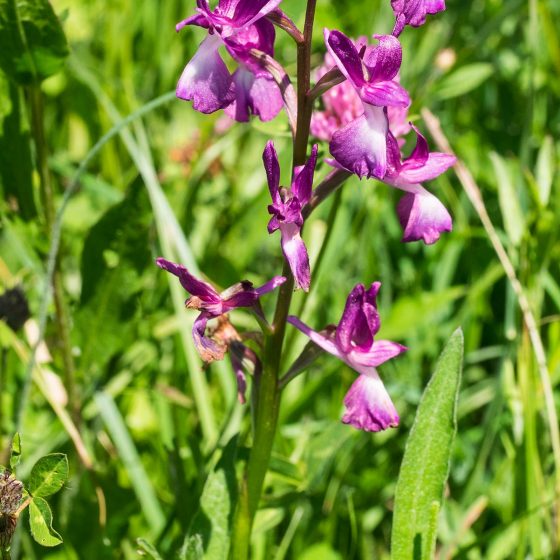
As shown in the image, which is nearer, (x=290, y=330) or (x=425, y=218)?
(x=425, y=218)

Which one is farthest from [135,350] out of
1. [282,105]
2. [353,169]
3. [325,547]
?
[353,169]

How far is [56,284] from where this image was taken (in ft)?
6.62

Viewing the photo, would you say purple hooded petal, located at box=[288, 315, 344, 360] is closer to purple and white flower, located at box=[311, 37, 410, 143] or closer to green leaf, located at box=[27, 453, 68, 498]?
green leaf, located at box=[27, 453, 68, 498]

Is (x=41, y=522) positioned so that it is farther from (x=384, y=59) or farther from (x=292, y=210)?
(x=384, y=59)

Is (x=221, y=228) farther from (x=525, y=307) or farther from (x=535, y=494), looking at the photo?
(x=535, y=494)

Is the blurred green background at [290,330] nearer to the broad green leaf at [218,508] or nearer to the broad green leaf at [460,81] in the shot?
the broad green leaf at [460,81]

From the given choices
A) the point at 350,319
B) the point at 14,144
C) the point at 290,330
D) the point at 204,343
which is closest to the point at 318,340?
the point at 350,319

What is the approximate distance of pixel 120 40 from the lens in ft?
10.5

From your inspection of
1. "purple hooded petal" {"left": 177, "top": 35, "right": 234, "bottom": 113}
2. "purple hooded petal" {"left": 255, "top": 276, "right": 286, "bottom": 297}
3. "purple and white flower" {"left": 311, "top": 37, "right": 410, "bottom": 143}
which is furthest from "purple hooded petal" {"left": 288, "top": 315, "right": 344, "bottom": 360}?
"purple and white flower" {"left": 311, "top": 37, "right": 410, "bottom": 143}

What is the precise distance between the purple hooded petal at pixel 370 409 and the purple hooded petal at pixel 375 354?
0.03 metres

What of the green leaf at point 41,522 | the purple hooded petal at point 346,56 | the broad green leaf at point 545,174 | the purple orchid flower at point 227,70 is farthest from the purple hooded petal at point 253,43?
the broad green leaf at point 545,174

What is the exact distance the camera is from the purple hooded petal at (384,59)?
1183 mm

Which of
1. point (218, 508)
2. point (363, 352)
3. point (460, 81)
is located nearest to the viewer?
point (363, 352)

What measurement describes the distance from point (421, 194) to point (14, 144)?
3.42 ft
